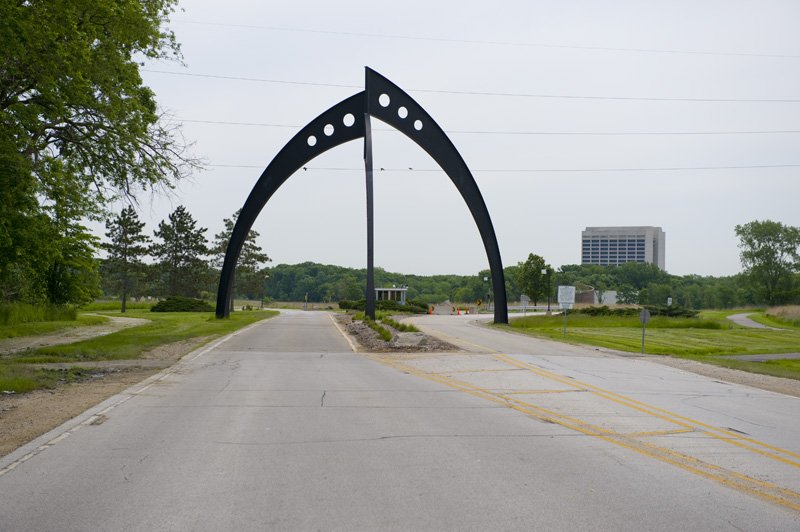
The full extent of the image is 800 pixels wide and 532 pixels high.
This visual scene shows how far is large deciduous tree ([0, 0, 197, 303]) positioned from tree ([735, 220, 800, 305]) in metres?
110

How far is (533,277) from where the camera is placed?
245ft

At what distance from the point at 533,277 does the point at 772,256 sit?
191 feet

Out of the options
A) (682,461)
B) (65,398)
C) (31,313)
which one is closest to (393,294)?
(31,313)

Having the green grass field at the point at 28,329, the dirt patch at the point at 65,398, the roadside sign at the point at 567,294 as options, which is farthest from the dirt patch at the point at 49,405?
the roadside sign at the point at 567,294

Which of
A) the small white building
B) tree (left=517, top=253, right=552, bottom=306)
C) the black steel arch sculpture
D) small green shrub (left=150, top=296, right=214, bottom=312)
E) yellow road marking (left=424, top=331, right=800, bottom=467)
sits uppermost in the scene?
the black steel arch sculpture

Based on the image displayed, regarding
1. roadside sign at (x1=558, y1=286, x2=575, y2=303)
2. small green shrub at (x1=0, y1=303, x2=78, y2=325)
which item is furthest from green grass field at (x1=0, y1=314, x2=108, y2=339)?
roadside sign at (x1=558, y1=286, x2=575, y2=303)

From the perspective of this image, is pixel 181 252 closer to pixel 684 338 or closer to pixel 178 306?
pixel 178 306

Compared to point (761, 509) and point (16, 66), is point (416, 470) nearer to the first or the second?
point (761, 509)

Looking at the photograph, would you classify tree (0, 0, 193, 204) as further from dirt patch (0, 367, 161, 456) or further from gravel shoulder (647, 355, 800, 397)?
gravel shoulder (647, 355, 800, 397)

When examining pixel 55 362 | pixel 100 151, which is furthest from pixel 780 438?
pixel 100 151

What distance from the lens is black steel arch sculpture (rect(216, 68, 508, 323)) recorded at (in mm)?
40156

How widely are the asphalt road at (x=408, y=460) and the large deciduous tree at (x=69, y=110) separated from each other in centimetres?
888

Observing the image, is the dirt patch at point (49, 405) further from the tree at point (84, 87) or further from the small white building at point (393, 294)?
the small white building at point (393, 294)

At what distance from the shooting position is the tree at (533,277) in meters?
73.6
